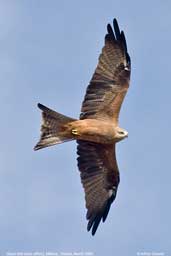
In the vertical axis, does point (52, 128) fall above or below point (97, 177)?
above

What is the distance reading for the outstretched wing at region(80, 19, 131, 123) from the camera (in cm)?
1282

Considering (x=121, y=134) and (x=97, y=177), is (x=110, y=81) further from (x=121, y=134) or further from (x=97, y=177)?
(x=97, y=177)

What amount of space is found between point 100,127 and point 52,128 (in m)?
0.84

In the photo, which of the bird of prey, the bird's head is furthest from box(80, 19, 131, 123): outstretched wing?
the bird's head

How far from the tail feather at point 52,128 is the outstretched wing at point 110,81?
1.72 feet

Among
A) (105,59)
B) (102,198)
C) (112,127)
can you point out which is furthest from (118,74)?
(102,198)

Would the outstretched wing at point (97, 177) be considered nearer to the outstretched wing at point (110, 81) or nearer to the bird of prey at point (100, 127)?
the bird of prey at point (100, 127)

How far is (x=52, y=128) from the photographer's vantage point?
12.3 meters

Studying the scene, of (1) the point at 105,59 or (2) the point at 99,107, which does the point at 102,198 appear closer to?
(2) the point at 99,107

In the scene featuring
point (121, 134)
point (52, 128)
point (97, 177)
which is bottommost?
point (97, 177)

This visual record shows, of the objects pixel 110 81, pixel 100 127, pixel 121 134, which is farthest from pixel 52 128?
pixel 110 81

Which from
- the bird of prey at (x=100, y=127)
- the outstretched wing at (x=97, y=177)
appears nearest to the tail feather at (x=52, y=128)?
the bird of prey at (x=100, y=127)

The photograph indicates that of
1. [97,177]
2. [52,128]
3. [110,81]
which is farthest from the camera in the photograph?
[97,177]

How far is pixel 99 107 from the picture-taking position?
506 inches
